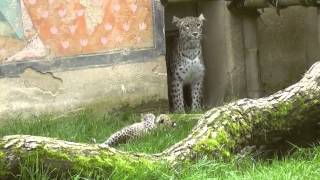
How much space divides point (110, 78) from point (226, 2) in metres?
1.90

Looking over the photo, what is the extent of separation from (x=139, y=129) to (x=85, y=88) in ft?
5.07

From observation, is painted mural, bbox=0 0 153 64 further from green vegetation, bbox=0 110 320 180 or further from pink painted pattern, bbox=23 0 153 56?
green vegetation, bbox=0 110 320 180

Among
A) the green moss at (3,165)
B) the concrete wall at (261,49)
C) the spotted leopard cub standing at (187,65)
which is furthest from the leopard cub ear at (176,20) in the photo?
the green moss at (3,165)

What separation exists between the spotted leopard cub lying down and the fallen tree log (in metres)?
1.72

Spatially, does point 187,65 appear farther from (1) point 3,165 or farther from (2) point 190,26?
(1) point 3,165

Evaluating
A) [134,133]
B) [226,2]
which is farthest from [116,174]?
[226,2]

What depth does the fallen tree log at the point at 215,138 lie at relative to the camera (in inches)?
153

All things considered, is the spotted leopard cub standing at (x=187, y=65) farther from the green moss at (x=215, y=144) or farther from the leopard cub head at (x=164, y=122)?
the green moss at (x=215, y=144)

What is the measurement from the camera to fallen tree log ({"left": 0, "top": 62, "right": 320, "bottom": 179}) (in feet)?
12.8

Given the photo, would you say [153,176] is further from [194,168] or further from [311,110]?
[311,110]

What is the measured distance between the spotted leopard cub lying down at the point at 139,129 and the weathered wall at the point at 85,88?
1.01m

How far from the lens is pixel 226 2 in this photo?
8.82 meters

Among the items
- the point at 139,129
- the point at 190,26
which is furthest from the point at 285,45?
the point at 139,129

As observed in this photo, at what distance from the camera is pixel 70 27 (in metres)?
7.89
